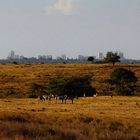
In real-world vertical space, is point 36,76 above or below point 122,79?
above

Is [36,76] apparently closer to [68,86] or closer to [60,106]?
[68,86]

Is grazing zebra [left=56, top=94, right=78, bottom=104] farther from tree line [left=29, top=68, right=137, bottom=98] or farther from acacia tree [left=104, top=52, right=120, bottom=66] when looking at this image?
acacia tree [left=104, top=52, right=120, bottom=66]

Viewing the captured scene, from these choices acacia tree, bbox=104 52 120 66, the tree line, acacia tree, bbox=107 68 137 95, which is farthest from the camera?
acacia tree, bbox=104 52 120 66

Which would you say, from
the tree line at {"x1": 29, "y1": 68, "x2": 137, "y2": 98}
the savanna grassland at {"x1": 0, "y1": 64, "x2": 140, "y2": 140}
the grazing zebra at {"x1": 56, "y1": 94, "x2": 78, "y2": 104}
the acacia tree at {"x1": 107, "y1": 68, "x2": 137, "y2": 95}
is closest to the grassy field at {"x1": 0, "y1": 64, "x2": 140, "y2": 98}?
the savanna grassland at {"x1": 0, "y1": 64, "x2": 140, "y2": 140}

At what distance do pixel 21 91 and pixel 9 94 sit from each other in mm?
4008

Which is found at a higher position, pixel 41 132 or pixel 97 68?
pixel 97 68

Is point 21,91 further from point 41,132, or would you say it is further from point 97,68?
point 41,132

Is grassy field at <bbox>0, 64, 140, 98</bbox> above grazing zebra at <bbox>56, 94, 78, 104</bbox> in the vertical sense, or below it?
above

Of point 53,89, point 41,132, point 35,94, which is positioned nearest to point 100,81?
point 35,94

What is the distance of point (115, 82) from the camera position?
97.8 meters

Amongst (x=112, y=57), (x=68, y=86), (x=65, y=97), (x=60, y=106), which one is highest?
(x=112, y=57)

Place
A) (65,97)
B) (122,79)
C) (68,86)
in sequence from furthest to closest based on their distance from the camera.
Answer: (122,79), (68,86), (65,97)

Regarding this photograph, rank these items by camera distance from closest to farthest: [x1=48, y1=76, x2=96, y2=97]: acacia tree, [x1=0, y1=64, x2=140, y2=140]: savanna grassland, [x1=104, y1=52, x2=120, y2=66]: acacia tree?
1. [x1=0, y1=64, x2=140, y2=140]: savanna grassland
2. [x1=48, y1=76, x2=96, y2=97]: acacia tree
3. [x1=104, y1=52, x2=120, y2=66]: acacia tree

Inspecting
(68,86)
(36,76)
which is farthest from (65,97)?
(36,76)
